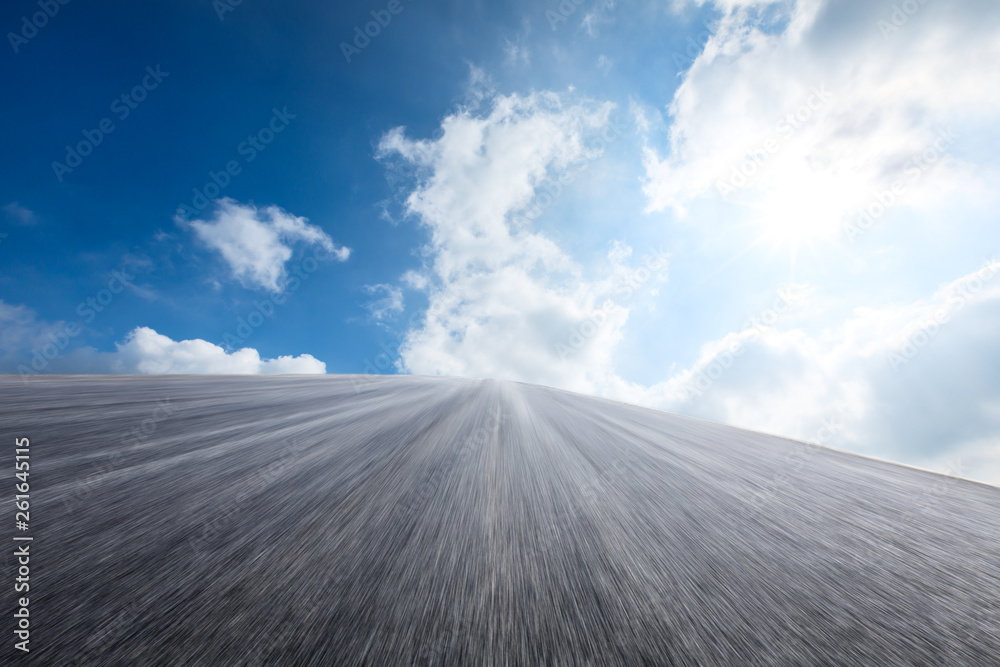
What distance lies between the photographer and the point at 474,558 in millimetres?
539

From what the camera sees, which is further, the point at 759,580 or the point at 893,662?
the point at 759,580

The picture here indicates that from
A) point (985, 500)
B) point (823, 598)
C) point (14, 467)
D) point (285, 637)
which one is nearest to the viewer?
point (285, 637)

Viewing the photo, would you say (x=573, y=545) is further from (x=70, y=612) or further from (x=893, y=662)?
(x=70, y=612)

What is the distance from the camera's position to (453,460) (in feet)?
3.36

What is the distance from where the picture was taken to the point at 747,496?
35.8 inches

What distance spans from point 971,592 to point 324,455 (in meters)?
1.34

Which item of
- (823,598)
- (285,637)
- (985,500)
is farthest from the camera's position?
(985,500)

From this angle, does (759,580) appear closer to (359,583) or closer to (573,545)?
(573,545)

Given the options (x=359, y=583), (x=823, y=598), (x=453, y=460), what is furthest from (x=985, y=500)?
(x=359, y=583)

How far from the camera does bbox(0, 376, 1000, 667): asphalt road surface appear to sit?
1.27ft

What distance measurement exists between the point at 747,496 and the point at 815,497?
0.20 metres

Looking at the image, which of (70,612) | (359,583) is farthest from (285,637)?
(70,612)

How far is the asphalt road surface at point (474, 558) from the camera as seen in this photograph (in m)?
0.39

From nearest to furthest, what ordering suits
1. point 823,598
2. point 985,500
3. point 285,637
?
point 285,637 < point 823,598 < point 985,500
